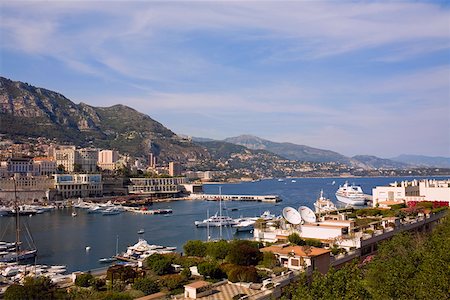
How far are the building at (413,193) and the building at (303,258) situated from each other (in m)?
15.4

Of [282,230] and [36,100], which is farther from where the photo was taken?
[36,100]

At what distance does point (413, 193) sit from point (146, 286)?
22782 mm

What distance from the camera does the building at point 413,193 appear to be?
26188mm

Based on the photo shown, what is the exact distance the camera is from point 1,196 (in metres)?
48.9

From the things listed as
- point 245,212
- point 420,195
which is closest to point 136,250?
point 420,195

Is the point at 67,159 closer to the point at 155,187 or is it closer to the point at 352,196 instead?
the point at 155,187

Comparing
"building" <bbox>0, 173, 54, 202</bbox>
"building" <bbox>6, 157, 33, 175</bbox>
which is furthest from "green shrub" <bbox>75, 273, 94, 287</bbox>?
"building" <bbox>6, 157, 33, 175</bbox>

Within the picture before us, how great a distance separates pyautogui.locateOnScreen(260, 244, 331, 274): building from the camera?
1077cm

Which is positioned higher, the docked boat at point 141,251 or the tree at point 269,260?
the tree at point 269,260

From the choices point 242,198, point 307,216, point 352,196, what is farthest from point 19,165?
point 307,216

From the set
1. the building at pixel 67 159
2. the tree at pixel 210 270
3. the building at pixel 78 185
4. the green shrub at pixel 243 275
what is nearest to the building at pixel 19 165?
the building at pixel 78 185

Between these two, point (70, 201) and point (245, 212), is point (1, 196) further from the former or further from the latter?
point (245, 212)

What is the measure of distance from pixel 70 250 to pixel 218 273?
1464cm

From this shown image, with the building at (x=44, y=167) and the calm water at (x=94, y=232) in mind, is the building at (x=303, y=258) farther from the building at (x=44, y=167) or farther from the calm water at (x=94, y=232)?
the building at (x=44, y=167)
